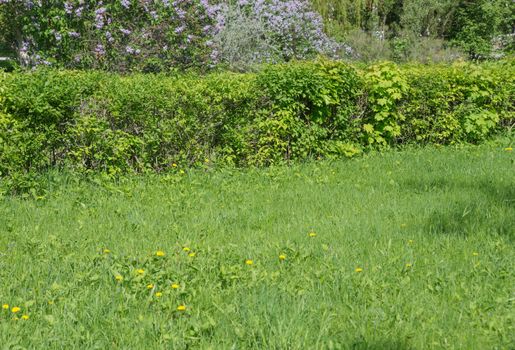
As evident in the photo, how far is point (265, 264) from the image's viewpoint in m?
4.18

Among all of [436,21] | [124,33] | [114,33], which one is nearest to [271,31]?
[124,33]

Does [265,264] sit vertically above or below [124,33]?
below

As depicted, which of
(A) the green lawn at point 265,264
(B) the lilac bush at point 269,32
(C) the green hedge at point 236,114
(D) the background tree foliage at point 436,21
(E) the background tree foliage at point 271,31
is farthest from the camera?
(D) the background tree foliage at point 436,21

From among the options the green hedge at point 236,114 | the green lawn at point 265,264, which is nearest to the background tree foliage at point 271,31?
the green hedge at point 236,114

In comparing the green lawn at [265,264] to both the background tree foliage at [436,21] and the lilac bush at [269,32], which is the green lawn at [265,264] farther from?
the background tree foliage at [436,21]

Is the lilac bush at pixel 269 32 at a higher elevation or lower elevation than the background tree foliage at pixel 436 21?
higher

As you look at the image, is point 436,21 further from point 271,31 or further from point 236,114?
point 236,114

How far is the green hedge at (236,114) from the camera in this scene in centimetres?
634

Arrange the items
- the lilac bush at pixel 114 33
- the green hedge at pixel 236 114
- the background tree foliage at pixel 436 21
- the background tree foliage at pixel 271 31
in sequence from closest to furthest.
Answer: the green hedge at pixel 236 114
the lilac bush at pixel 114 33
the background tree foliage at pixel 271 31
the background tree foliage at pixel 436 21

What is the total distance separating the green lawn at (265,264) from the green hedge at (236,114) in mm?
590

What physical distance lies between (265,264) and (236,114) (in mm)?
3574

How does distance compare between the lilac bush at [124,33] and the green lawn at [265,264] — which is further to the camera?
the lilac bush at [124,33]

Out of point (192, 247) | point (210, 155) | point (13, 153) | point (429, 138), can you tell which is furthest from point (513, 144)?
point (13, 153)

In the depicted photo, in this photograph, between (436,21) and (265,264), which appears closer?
(265,264)
